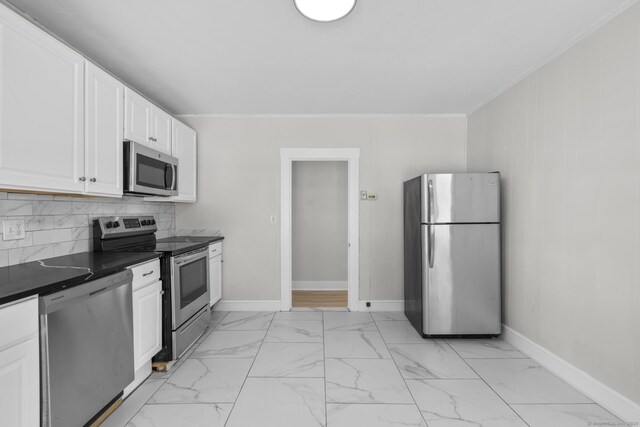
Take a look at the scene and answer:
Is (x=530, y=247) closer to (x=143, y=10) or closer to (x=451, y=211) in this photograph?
(x=451, y=211)

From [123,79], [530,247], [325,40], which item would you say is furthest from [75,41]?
[530,247]

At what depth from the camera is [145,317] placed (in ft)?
7.30

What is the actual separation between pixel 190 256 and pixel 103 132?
117 cm

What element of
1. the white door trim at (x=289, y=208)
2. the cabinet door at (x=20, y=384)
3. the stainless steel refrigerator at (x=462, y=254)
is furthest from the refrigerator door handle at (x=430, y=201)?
the cabinet door at (x=20, y=384)

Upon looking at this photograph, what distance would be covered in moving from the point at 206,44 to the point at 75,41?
2.89 ft

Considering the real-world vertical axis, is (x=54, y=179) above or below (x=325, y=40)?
below

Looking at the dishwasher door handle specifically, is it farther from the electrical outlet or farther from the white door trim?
the white door trim

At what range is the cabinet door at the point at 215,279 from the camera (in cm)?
338

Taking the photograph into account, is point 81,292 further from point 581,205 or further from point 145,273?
point 581,205

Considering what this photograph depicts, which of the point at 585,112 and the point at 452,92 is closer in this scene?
the point at 585,112

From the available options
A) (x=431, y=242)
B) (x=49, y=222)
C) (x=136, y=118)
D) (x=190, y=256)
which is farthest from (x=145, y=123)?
(x=431, y=242)

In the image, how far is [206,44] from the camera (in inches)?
86.1

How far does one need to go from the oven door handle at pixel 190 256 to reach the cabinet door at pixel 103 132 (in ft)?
2.12

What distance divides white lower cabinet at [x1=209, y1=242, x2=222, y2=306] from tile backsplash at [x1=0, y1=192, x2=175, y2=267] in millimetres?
1017
